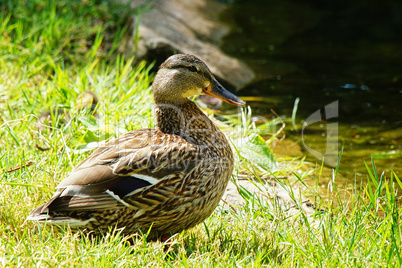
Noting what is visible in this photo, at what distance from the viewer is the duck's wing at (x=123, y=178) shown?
10.0 ft

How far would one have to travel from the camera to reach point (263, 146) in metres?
4.16

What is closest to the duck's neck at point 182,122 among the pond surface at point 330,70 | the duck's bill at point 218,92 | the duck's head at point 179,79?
the duck's head at point 179,79

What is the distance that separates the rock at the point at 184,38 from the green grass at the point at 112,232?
1.68ft

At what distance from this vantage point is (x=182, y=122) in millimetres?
3613

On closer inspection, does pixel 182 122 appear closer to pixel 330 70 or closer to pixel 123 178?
pixel 123 178

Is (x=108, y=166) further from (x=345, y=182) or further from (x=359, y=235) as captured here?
(x=345, y=182)

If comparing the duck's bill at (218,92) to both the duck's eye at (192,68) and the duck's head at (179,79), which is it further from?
the duck's eye at (192,68)

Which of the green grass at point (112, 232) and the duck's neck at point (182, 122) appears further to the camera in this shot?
the duck's neck at point (182, 122)

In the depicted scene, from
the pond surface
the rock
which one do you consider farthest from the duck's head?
the rock

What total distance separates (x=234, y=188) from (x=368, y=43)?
15.8 ft

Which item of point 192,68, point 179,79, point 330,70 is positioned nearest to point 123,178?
point 179,79

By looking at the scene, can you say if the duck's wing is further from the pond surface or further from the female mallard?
the pond surface

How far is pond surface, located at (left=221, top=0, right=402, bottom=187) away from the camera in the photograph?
5.18 meters

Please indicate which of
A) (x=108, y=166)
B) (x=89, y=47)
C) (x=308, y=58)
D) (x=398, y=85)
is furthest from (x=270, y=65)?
(x=108, y=166)
